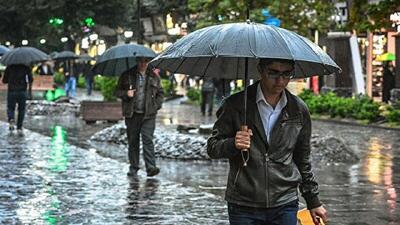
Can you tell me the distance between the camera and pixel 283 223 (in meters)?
5.15

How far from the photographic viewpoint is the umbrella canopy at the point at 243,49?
5.24 meters

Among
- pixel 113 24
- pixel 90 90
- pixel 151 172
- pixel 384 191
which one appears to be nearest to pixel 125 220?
pixel 151 172

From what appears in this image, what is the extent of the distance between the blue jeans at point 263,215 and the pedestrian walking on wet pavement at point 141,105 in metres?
6.98

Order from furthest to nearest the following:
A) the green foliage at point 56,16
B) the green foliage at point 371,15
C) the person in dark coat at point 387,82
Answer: the green foliage at point 56,16, the person in dark coat at point 387,82, the green foliage at point 371,15

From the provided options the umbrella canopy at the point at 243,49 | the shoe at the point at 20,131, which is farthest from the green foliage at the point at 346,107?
the umbrella canopy at the point at 243,49

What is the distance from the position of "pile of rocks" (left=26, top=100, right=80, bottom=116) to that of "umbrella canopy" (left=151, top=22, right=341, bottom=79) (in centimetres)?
2173

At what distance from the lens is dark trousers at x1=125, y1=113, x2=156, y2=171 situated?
12.1 meters

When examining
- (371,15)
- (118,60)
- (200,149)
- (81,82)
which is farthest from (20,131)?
(81,82)

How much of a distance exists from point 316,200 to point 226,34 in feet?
3.70

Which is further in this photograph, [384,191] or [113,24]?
[113,24]

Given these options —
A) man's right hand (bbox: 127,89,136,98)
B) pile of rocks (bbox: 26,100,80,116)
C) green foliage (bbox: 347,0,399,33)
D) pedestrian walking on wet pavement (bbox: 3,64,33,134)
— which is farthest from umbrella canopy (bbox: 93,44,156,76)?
pile of rocks (bbox: 26,100,80,116)

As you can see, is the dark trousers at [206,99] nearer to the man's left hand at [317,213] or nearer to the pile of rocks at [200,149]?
the pile of rocks at [200,149]

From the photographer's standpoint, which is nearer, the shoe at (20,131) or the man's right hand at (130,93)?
the man's right hand at (130,93)

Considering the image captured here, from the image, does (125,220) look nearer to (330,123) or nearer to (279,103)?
(279,103)
